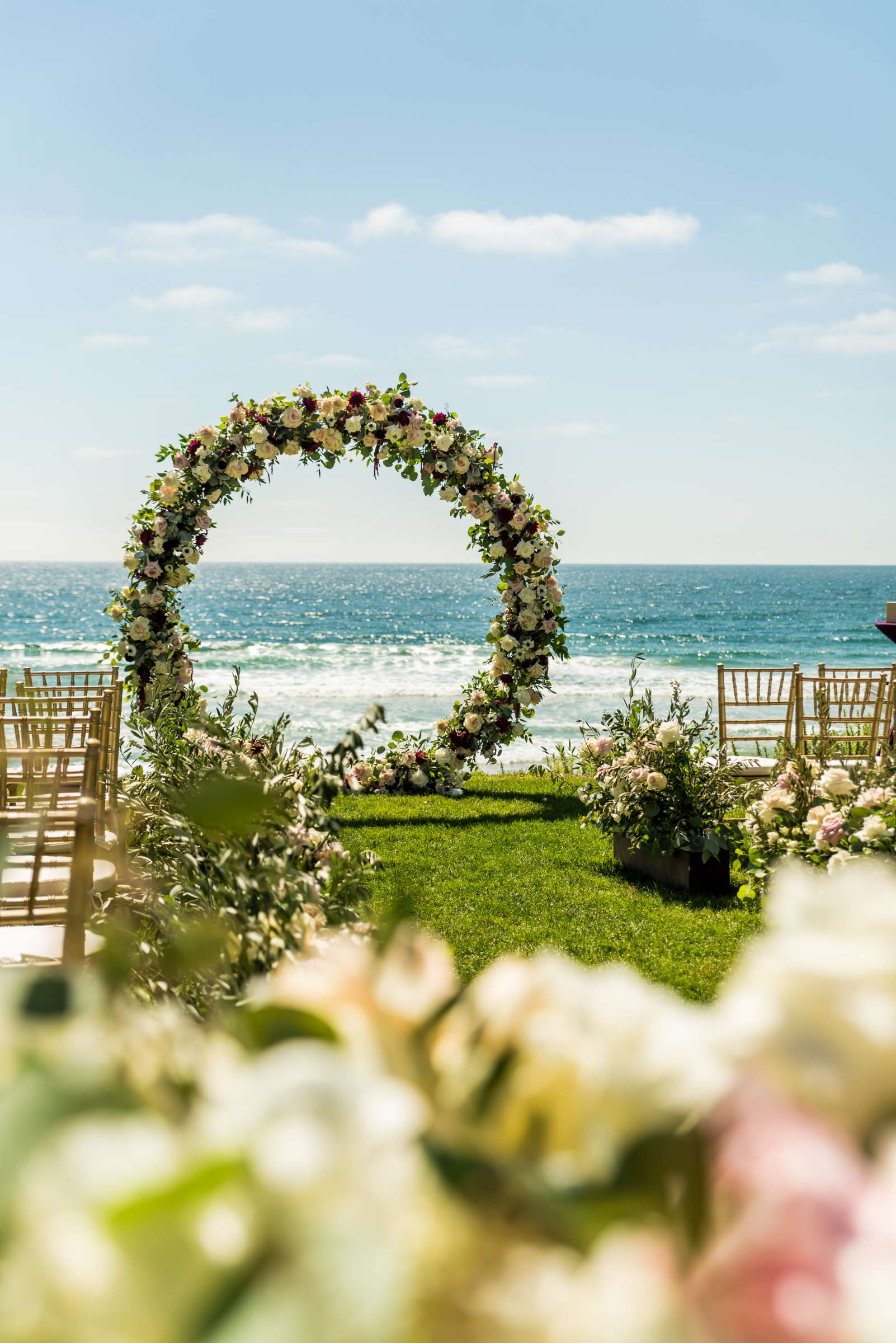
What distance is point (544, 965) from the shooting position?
401 millimetres

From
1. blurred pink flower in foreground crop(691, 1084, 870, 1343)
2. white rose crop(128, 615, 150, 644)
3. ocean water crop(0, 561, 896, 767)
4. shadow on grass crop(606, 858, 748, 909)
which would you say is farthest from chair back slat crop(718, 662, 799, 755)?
blurred pink flower in foreground crop(691, 1084, 870, 1343)

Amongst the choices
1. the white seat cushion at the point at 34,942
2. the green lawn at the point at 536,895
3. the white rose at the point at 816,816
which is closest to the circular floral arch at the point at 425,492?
the green lawn at the point at 536,895

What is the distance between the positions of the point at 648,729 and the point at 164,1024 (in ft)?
18.0

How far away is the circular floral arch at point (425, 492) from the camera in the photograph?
26.8 feet

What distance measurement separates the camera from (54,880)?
4.15 metres

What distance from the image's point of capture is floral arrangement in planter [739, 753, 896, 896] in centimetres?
359

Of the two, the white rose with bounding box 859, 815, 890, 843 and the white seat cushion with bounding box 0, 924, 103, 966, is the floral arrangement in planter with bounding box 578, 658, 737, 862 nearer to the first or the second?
the white rose with bounding box 859, 815, 890, 843

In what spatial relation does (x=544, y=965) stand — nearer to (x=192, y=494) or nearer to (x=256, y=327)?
(x=192, y=494)

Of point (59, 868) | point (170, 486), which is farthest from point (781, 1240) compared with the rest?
point (170, 486)

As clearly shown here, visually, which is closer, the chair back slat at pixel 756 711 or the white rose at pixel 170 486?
the chair back slat at pixel 756 711

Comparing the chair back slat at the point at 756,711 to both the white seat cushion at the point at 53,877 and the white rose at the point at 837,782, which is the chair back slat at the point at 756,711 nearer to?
the white rose at the point at 837,782

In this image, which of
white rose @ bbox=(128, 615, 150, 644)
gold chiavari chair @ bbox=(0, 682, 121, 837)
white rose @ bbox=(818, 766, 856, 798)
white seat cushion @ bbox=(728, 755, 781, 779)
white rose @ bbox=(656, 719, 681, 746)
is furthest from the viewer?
white rose @ bbox=(128, 615, 150, 644)

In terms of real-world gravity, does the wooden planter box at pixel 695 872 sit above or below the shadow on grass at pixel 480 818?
above

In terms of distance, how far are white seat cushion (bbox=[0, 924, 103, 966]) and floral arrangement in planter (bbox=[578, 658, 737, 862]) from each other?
3217 millimetres
